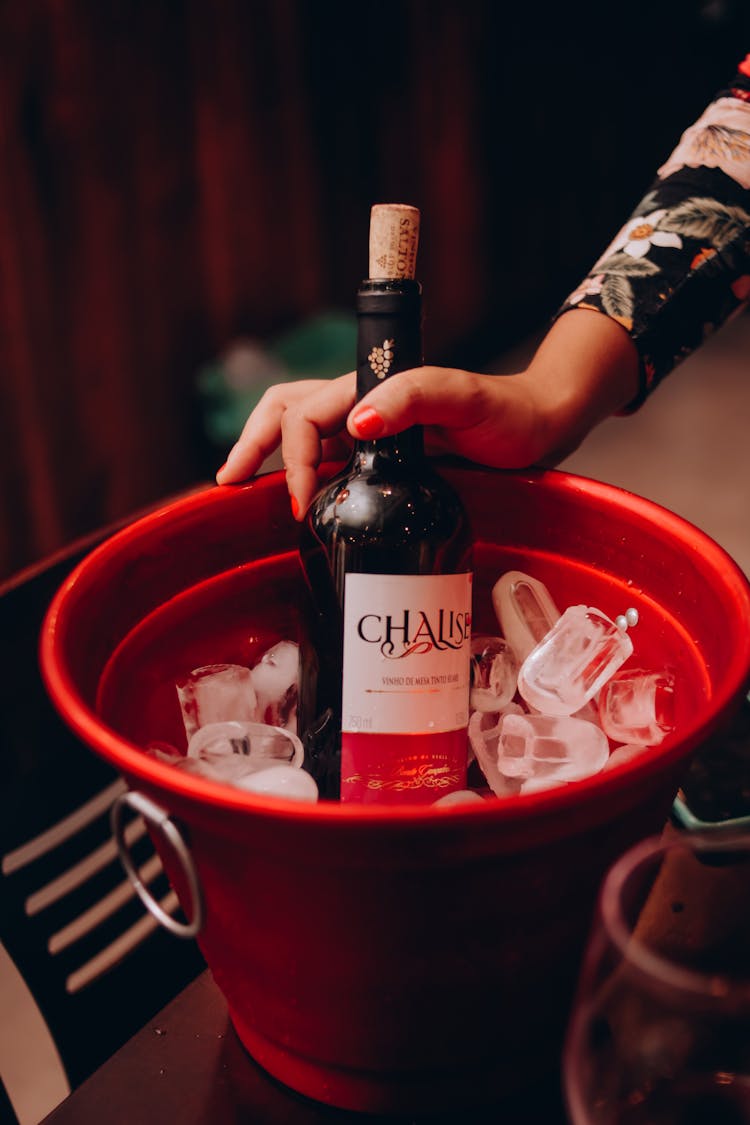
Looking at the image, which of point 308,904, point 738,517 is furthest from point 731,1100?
point 738,517

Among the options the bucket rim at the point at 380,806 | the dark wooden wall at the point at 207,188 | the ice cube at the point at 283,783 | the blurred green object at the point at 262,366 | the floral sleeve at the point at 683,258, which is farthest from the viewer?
the blurred green object at the point at 262,366

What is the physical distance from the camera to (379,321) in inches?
31.8

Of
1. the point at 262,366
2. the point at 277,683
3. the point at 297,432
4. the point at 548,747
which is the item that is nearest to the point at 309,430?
the point at 297,432

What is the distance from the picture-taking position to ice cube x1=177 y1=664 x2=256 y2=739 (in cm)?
85

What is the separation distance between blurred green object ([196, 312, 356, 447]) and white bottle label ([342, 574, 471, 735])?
87.6 inches

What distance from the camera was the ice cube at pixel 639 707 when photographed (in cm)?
81

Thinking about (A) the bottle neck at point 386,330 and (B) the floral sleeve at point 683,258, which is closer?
(A) the bottle neck at point 386,330

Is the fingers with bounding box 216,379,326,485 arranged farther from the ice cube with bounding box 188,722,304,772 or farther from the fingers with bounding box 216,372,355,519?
the ice cube with bounding box 188,722,304,772

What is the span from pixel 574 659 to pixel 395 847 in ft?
1.24

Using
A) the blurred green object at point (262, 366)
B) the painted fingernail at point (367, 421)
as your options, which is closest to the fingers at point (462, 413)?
the painted fingernail at point (367, 421)

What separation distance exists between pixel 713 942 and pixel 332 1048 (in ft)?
0.82

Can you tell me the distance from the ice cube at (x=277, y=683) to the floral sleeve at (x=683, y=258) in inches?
18.3

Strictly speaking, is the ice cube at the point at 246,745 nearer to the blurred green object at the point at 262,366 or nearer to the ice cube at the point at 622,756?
the ice cube at the point at 622,756

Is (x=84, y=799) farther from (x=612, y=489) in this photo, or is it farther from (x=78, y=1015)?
(x=612, y=489)
